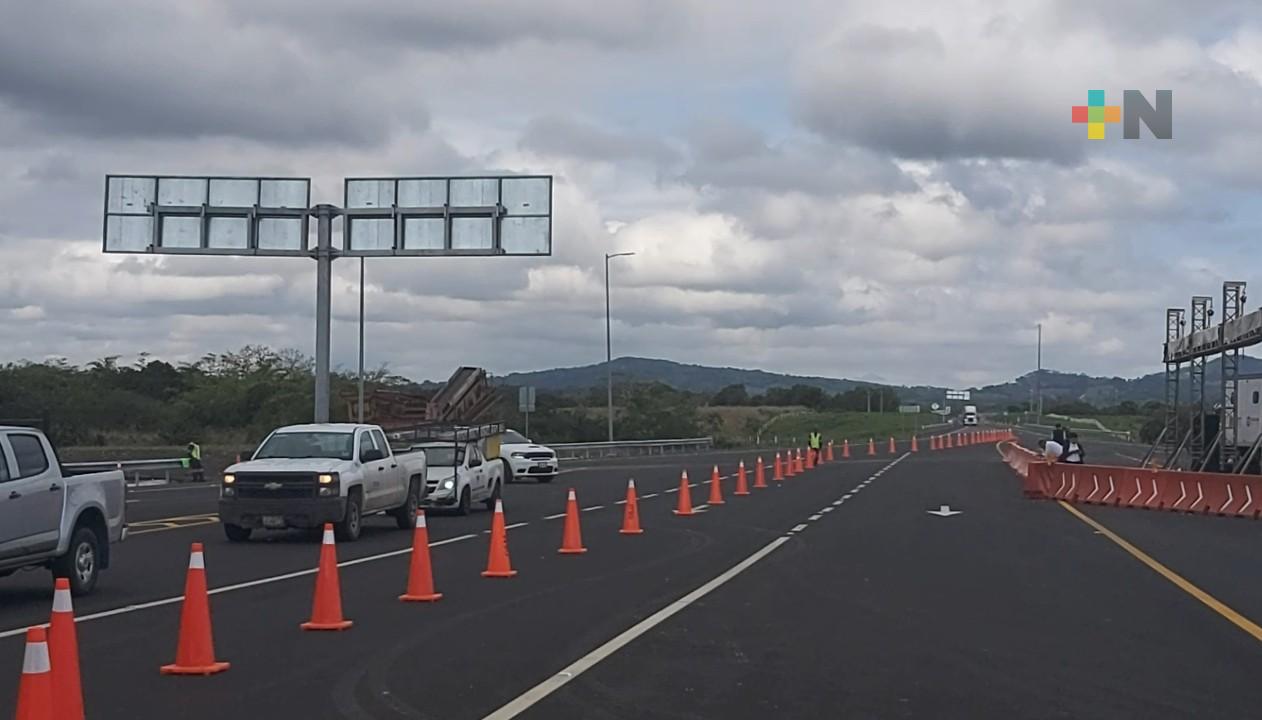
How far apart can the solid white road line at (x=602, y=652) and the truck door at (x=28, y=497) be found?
19.9ft

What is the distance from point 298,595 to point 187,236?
28523mm

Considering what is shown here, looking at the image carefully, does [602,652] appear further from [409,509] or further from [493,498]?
[493,498]

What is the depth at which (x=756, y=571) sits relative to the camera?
63.4ft

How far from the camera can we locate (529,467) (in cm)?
4759

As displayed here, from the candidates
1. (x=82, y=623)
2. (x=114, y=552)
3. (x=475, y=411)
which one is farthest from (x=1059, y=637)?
(x=475, y=411)

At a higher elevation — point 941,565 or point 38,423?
point 38,423

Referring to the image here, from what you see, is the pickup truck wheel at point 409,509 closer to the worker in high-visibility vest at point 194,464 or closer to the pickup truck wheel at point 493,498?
the pickup truck wheel at point 493,498

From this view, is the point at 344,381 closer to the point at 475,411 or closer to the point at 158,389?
the point at 158,389

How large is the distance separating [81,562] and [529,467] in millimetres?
31415

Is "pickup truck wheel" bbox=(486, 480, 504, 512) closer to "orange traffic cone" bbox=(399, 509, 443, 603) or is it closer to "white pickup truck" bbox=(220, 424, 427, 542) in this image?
"white pickup truck" bbox=(220, 424, 427, 542)

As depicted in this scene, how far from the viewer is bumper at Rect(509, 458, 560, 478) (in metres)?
47.6

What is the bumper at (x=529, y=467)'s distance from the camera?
156 feet

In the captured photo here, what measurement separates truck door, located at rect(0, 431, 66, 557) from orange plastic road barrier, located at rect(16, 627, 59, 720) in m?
7.79

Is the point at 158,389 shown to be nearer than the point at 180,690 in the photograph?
No
